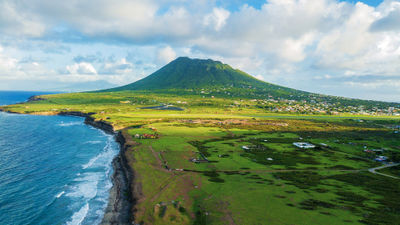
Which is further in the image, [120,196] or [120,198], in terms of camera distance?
[120,196]

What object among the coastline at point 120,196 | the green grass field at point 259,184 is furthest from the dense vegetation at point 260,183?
the coastline at point 120,196

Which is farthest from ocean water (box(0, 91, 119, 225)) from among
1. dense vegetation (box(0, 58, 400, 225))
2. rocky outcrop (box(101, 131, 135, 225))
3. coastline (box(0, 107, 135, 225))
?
dense vegetation (box(0, 58, 400, 225))

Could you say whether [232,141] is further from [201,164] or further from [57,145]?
[57,145]

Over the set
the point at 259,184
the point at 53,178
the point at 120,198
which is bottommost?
the point at 53,178

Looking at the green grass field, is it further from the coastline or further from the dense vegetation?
the coastline

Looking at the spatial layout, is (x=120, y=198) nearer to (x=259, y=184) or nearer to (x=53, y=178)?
(x=53, y=178)

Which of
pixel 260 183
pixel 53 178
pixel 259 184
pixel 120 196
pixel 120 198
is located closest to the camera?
pixel 120 198

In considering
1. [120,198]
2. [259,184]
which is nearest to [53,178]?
[120,198]

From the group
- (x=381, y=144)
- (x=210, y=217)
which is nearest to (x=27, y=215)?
(x=210, y=217)

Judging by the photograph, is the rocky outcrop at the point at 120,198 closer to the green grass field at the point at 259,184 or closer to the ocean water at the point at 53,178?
the ocean water at the point at 53,178
